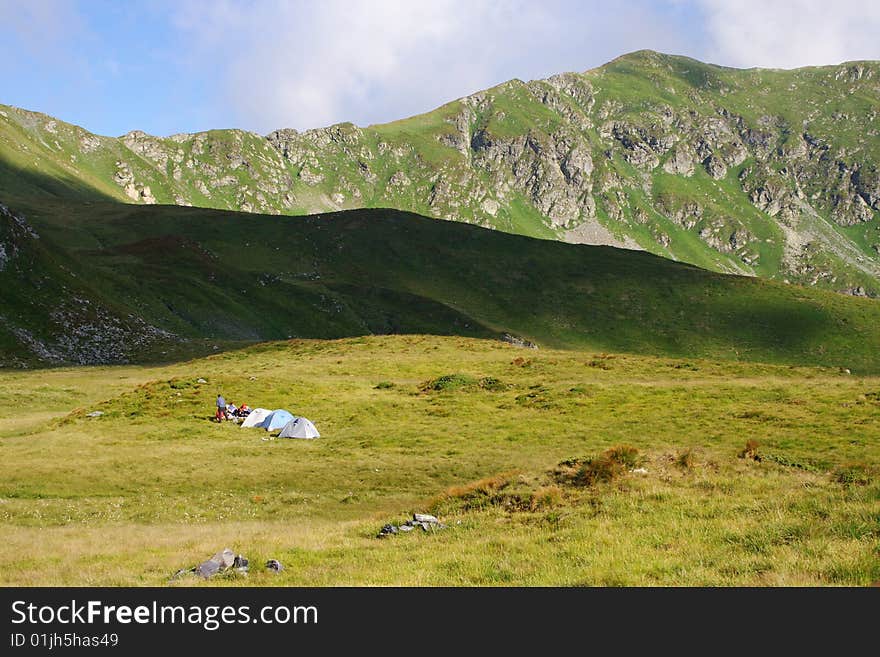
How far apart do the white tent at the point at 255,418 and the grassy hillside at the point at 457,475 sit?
1.24 meters

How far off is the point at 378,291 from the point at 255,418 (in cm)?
9266

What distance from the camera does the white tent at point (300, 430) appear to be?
39.9 m

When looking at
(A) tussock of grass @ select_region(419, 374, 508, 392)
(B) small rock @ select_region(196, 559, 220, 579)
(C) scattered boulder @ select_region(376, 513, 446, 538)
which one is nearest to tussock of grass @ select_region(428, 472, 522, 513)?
(C) scattered boulder @ select_region(376, 513, 446, 538)

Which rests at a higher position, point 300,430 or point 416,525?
point 416,525

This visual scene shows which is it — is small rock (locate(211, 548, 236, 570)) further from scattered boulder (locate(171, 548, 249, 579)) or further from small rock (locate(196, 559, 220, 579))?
small rock (locate(196, 559, 220, 579))

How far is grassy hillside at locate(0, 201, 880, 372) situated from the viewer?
85.8 m

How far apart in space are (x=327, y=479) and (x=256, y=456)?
22.4ft

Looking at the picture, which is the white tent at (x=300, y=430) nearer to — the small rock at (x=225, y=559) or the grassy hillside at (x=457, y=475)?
the grassy hillside at (x=457, y=475)

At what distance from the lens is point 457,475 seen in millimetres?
30797

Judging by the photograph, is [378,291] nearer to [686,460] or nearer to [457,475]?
[457,475]

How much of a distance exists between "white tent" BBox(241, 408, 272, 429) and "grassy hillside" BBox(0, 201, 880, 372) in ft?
123

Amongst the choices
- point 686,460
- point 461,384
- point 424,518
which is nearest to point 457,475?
point 686,460
